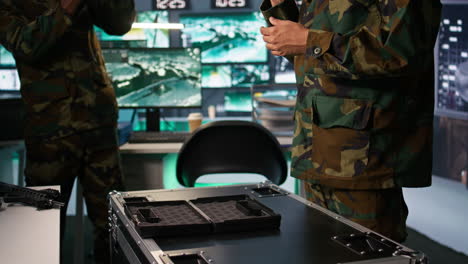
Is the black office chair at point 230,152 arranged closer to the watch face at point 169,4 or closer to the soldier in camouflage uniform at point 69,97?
the soldier in camouflage uniform at point 69,97

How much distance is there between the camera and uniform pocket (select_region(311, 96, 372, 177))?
1315mm

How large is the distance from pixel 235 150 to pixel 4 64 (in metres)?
2.59

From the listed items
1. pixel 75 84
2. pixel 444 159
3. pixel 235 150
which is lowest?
pixel 444 159

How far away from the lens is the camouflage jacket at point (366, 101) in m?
1.24

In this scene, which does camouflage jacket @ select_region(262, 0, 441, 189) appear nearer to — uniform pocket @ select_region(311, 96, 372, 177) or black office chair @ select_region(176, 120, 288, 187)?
uniform pocket @ select_region(311, 96, 372, 177)

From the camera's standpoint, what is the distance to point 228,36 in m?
5.19

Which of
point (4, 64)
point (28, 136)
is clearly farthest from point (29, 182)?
point (4, 64)

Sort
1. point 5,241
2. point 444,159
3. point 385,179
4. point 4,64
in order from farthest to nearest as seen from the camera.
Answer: point 4,64, point 444,159, point 385,179, point 5,241

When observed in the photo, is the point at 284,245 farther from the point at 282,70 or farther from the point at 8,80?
the point at 282,70

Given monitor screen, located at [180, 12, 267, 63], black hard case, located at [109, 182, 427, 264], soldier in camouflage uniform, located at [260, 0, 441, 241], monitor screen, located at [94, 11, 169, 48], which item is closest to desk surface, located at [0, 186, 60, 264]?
black hard case, located at [109, 182, 427, 264]

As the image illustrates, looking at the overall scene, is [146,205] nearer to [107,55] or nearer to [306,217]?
[306,217]

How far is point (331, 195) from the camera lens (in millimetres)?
1388

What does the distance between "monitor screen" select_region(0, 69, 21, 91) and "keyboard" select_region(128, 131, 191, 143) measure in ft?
4.21

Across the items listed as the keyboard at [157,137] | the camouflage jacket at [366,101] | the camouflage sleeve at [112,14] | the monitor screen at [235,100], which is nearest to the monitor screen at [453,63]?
the keyboard at [157,137]
